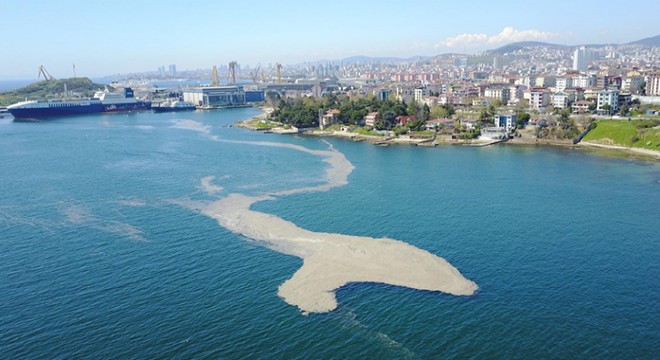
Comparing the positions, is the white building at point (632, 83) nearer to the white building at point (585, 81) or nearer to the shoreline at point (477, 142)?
the white building at point (585, 81)

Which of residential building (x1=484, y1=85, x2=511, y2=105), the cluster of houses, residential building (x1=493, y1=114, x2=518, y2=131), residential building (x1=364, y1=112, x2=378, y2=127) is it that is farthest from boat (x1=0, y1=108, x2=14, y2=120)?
residential building (x1=484, y1=85, x2=511, y2=105)

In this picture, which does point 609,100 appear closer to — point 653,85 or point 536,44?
point 653,85

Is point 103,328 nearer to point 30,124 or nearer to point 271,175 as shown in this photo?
point 271,175

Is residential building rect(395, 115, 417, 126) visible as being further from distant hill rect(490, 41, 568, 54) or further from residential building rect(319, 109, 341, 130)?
distant hill rect(490, 41, 568, 54)

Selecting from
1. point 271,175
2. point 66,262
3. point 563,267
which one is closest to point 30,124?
point 271,175

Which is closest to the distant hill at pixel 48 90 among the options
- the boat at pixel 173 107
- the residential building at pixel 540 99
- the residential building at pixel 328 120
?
the boat at pixel 173 107

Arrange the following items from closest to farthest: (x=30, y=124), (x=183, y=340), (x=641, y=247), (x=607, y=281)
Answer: (x=183, y=340) → (x=607, y=281) → (x=641, y=247) → (x=30, y=124)
